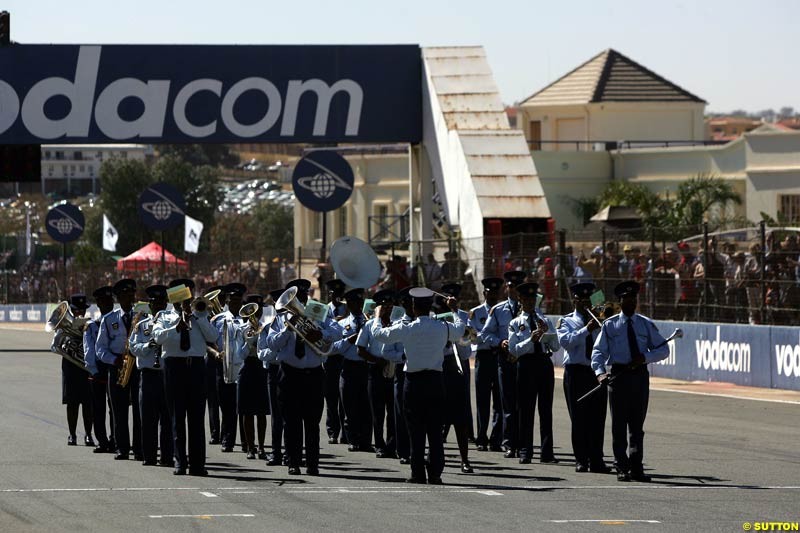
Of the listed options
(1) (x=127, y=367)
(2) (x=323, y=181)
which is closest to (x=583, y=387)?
(1) (x=127, y=367)

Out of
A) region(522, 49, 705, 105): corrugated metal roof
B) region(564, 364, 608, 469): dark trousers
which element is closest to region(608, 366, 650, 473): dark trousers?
region(564, 364, 608, 469): dark trousers

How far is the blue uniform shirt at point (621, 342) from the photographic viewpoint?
48.4 feet

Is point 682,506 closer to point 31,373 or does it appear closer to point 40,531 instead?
point 40,531

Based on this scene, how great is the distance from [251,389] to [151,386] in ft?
4.20

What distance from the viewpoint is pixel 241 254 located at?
40.6 m

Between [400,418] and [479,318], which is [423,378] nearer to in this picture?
[400,418]

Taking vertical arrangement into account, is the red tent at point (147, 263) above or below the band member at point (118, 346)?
above

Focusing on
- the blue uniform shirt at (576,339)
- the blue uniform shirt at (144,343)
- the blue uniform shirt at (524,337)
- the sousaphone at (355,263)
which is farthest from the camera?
the sousaphone at (355,263)

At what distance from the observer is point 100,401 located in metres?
17.6

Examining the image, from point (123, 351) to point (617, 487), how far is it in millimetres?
5667

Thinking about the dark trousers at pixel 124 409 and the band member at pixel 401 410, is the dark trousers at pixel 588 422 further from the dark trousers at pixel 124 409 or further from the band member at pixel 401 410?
the dark trousers at pixel 124 409

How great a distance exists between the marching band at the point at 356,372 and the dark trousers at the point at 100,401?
0.07 feet

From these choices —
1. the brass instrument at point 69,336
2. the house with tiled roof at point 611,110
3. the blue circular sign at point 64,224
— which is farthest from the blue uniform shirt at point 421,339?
the house with tiled roof at point 611,110

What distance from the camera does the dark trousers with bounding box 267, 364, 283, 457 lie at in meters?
16.3
